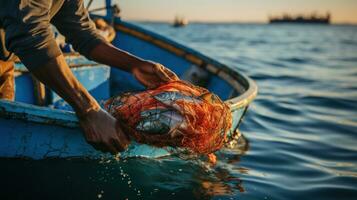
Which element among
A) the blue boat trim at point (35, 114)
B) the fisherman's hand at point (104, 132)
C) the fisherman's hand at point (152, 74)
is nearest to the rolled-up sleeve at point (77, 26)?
the fisherman's hand at point (152, 74)

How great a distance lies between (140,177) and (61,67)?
173 centimetres

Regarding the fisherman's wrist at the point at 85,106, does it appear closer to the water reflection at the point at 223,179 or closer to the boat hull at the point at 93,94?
the boat hull at the point at 93,94

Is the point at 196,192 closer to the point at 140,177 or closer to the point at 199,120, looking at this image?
the point at 140,177

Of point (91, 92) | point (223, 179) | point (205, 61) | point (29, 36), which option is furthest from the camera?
point (205, 61)

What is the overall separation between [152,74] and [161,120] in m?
0.78

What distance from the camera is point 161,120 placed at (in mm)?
2555

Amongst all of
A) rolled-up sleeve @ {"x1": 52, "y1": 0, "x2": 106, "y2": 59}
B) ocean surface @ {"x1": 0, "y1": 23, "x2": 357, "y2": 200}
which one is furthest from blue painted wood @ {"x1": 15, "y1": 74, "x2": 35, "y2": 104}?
rolled-up sleeve @ {"x1": 52, "y1": 0, "x2": 106, "y2": 59}

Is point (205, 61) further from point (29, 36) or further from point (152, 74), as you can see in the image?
point (29, 36)

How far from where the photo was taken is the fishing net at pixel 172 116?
257cm

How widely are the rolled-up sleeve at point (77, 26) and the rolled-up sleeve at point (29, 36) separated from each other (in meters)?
0.82

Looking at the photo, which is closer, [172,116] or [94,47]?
[172,116]

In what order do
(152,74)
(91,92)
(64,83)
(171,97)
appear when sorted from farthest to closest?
(91,92), (152,74), (171,97), (64,83)

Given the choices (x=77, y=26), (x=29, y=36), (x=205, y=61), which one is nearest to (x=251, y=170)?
(x=205, y=61)

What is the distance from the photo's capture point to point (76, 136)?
3.45 metres
